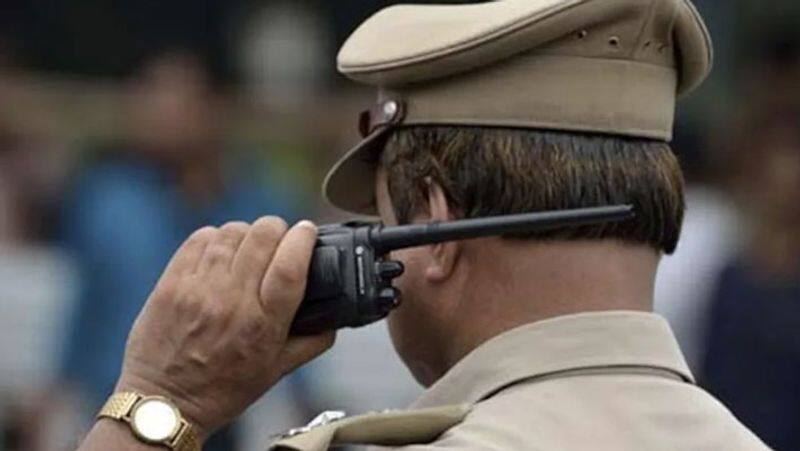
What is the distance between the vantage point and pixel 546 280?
3314mm

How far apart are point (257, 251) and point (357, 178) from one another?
0.38 m

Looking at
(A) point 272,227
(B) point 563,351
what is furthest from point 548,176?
(A) point 272,227

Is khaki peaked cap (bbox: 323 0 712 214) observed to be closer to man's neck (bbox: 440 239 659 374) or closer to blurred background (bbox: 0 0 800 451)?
man's neck (bbox: 440 239 659 374)

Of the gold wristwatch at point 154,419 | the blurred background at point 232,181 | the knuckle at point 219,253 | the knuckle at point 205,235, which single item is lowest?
the blurred background at point 232,181

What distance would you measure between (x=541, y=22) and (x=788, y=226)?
473cm

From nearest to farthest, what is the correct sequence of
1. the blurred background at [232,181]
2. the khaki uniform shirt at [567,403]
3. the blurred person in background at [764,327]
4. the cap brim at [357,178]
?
1. the khaki uniform shirt at [567,403]
2. the cap brim at [357,178]
3. the blurred person in background at [764,327]
4. the blurred background at [232,181]

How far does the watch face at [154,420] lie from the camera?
3274 mm

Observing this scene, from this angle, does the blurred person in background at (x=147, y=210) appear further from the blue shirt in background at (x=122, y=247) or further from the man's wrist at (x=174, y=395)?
the man's wrist at (x=174, y=395)

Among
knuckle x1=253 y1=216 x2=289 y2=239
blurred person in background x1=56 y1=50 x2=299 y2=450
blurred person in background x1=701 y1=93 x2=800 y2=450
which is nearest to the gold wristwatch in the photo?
knuckle x1=253 y1=216 x2=289 y2=239

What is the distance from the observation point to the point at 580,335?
330cm

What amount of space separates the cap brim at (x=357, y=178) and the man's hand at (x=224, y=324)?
0.27 metres

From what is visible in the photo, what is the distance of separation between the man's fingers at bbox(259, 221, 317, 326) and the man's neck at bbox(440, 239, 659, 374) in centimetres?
22

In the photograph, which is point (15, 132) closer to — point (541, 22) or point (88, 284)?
point (88, 284)

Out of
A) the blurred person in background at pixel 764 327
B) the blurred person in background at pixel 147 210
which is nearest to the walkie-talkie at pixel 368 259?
the blurred person in background at pixel 764 327
